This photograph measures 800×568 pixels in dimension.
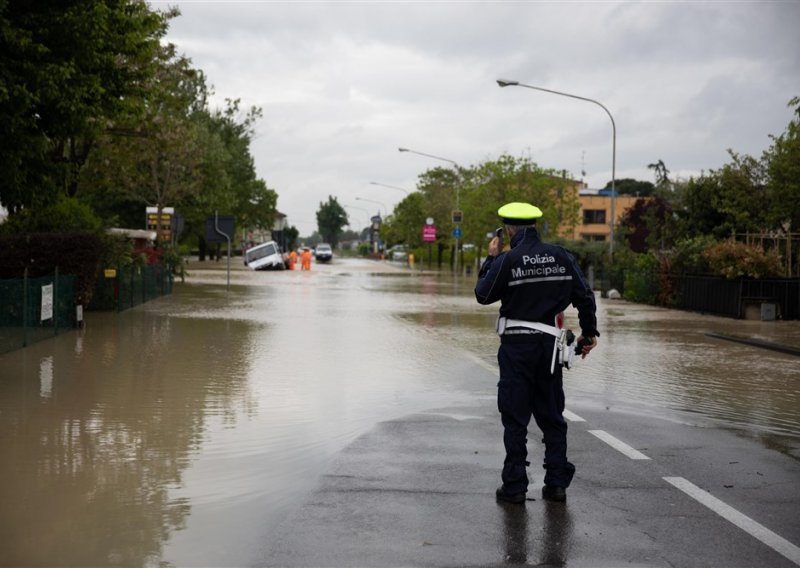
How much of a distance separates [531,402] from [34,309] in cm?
1090

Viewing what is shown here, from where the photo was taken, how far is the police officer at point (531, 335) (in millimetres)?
5934

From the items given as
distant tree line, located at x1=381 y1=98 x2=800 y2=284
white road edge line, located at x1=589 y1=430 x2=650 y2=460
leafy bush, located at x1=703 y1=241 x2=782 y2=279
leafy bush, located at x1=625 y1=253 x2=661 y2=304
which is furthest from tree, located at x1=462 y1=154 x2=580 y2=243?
white road edge line, located at x1=589 y1=430 x2=650 y2=460

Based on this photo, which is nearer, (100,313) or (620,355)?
(620,355)

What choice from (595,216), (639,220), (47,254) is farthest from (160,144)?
(595,216)

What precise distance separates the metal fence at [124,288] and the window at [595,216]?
89918 millimetres

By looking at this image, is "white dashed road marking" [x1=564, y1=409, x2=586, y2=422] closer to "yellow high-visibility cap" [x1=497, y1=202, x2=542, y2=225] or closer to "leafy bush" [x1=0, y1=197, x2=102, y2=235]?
"yellow high-visibility cap" [x1=497, y1=202, x2=542, y2=225]

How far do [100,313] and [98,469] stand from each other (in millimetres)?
15226

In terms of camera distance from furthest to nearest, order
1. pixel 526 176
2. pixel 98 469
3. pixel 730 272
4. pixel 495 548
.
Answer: pixel 526 176 < pixel 730 272 < pixel 98 469 < pixel 495 548

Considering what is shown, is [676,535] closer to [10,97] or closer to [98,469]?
[98,469]

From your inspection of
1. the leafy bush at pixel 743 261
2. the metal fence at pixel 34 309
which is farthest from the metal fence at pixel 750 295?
the metal fence at pixel 34 309

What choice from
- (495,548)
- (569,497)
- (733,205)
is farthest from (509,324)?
(733,205)

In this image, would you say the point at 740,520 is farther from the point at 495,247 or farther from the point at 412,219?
the point at 412,219

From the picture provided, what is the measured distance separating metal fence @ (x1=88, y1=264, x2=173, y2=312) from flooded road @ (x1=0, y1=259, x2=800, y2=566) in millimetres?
761

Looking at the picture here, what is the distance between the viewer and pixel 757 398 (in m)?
10.4
